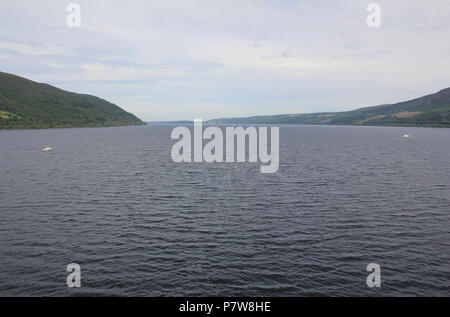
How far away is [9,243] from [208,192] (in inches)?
1279

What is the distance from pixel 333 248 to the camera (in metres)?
32.8

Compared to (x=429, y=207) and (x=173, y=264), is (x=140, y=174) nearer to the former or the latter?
(x=173, y=264)

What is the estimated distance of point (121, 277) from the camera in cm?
2705

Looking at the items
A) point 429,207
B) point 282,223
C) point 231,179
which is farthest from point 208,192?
point 429,207

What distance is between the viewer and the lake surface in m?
26.3

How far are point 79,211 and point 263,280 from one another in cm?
3184

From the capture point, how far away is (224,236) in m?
36.1

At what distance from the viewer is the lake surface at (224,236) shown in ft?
86.3

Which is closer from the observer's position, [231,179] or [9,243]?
[9,243]
